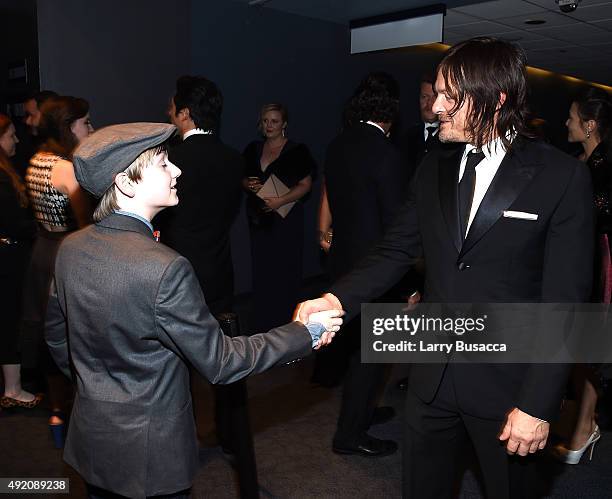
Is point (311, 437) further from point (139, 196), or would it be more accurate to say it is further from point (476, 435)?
point (139, 196)

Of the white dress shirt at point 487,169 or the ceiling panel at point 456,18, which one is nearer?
the white dress shirt at point 487,169

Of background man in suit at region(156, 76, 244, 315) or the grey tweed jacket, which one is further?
background man in suit at region(156, 76, 244, 315)

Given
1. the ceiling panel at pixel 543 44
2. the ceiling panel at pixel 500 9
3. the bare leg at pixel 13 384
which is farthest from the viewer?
the ceiling panel at pixel 543 44

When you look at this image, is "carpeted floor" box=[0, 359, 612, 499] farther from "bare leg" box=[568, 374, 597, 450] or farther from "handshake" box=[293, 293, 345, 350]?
"handshake" box=[293, 293, 345, 350]

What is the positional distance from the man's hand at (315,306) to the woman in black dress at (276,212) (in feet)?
10.1

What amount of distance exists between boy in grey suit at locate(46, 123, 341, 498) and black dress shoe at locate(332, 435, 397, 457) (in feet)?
6.14

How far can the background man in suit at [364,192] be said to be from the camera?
3.41 meters

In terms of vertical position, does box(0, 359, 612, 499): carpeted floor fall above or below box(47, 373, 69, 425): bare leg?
below

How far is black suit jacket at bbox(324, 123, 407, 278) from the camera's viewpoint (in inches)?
134

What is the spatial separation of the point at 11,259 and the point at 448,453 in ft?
10.4

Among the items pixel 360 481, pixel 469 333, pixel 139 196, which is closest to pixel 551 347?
pixel 469 333

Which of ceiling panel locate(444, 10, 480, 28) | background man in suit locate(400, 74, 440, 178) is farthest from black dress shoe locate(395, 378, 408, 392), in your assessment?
ceiling panel locate(444, 10, 480, 28)

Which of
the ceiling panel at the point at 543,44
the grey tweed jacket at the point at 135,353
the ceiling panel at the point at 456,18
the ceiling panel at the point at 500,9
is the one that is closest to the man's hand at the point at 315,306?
the grey tweed jacket at the point at 135,353

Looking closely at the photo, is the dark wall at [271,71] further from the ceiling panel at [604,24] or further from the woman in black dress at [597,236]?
the woman in black dress at [597,236]
